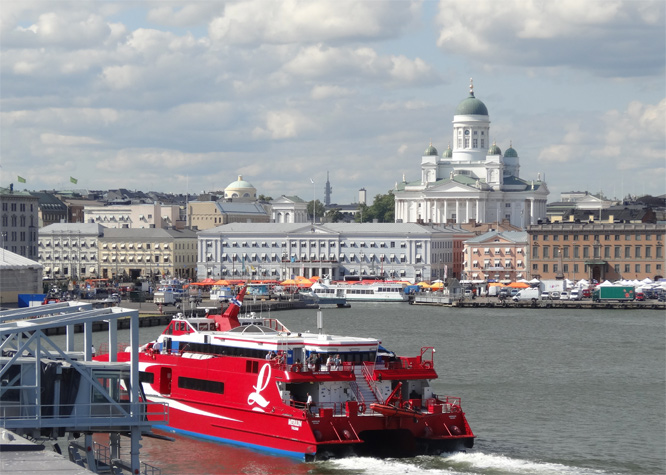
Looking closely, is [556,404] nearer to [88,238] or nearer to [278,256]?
[278,256]

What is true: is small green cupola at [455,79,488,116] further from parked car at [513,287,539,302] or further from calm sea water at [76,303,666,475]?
calm sea water at [76,303,666,475]

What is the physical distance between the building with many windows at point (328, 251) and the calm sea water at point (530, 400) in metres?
53.4

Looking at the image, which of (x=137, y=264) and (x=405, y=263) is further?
(x=137, y=264)

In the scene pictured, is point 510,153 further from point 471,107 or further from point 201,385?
point 201,385

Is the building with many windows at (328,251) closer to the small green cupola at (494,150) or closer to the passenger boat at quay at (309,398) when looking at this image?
the small green cupola at (494,150)

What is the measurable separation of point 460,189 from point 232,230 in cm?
3690

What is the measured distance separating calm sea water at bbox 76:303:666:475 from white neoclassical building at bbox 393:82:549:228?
286ft

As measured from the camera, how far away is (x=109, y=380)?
85.2 ft

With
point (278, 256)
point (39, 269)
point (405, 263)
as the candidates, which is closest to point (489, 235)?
point (405, 263)

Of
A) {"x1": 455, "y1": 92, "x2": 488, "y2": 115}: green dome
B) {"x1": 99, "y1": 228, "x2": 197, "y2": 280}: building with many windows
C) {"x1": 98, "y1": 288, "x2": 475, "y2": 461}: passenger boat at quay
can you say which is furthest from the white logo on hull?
{"x1": 455, "y1": 92, "x2": 488, "y2": 115}: green dome

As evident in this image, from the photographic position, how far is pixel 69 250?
149000 millimetres

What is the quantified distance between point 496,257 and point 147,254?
38083 millimetres

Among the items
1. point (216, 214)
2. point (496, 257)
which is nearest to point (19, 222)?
point (496, 257)

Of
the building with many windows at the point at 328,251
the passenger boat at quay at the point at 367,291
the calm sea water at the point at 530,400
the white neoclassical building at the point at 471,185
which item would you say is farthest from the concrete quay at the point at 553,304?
the white neoclassical building at the point at 471,185
